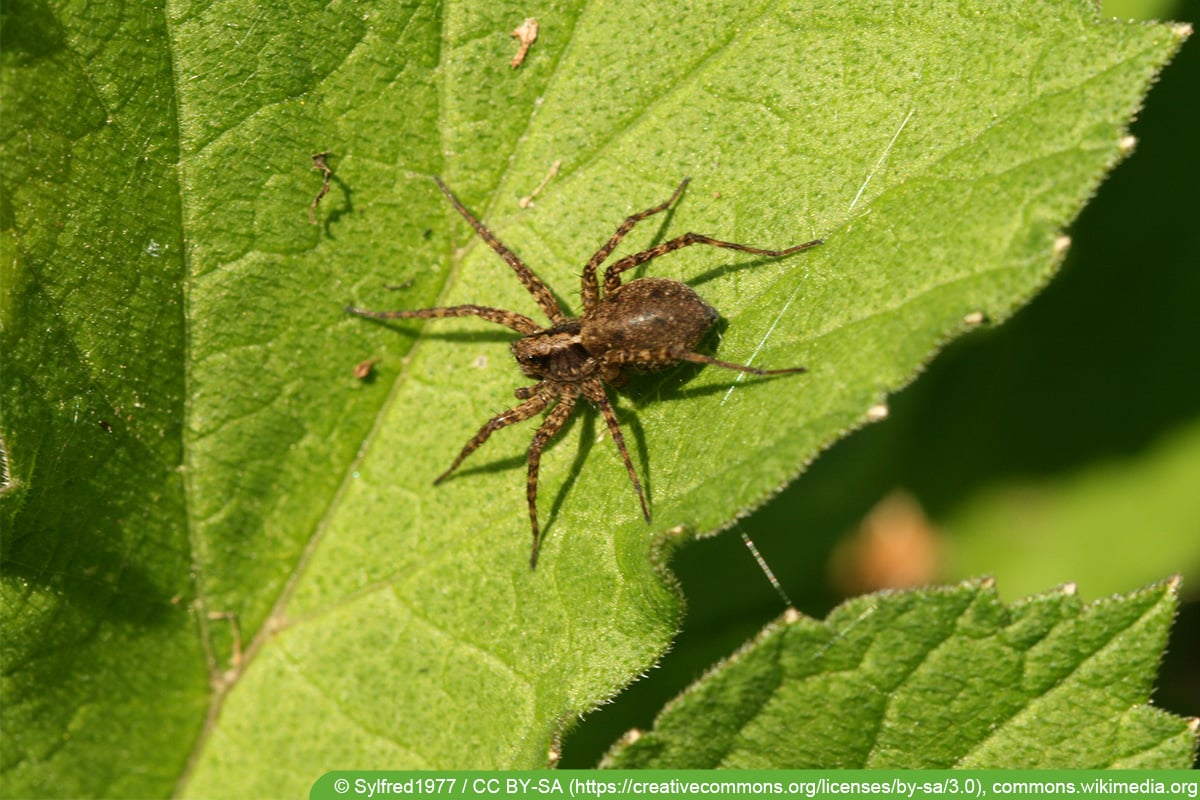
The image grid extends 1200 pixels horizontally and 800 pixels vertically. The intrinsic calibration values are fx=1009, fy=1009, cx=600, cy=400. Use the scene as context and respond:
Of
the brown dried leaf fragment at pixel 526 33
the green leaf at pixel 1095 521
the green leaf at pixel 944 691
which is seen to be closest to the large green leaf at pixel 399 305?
the brown dried leaf fragment at pixel 526 33

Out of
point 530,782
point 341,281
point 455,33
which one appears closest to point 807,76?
point 455,33

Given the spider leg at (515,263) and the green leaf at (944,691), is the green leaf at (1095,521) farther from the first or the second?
the spider leg at (515,263)

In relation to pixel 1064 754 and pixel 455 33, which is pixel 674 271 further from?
pixel 1064 754

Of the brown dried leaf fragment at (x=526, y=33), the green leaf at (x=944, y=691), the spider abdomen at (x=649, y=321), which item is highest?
the brown dried leaf fragment at (x=526, y=33)

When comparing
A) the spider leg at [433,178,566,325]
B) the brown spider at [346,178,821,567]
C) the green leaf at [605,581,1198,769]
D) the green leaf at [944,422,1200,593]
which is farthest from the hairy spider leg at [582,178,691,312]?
the green leaf at [944,422,1200,593]

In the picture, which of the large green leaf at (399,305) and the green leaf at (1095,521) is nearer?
the large green leaf at (399,305)

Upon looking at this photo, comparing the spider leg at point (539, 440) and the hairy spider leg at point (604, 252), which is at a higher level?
the hairy spider leg at point (604, 252)

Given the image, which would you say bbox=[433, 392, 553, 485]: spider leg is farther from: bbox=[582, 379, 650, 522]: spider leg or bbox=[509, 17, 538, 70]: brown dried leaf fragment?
bbox=[509, 17, 538, 70]: brown dried leaf fragment
